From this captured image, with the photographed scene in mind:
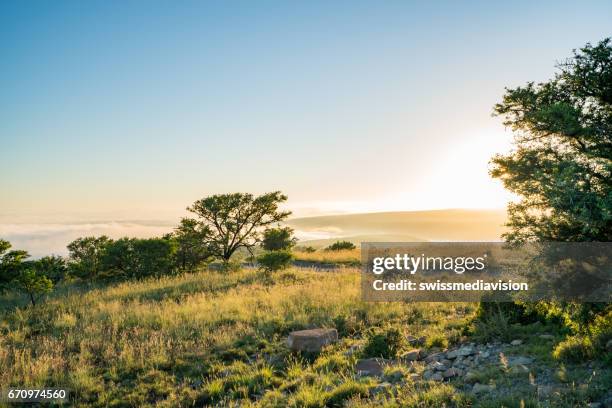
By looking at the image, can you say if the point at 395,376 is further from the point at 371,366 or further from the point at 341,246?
the point at 341,246

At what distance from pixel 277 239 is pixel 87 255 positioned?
39.9 ft

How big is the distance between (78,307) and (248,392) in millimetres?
9807

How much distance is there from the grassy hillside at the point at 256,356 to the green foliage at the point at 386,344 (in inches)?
1.8

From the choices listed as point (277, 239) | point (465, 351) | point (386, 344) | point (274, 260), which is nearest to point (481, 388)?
point (465, 351)

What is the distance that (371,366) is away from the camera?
809cm

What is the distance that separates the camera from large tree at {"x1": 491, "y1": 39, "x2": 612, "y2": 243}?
750 cm

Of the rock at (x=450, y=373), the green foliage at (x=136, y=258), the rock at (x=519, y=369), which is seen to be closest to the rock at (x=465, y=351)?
the rock at (x=450, y=373)

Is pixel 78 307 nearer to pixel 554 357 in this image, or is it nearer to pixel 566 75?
pixel 554 357

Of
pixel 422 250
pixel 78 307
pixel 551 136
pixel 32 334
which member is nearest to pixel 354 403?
pixel 551 136

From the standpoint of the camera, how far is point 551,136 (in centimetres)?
862

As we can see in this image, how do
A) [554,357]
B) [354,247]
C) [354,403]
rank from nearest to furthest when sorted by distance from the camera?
[354,403], [554,357], [354,247]

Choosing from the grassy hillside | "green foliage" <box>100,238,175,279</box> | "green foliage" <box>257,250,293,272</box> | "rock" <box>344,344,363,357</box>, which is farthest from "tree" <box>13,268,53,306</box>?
"rock" <box>344,344,363,357</box>

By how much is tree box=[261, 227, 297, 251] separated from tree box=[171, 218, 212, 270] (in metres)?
4.23

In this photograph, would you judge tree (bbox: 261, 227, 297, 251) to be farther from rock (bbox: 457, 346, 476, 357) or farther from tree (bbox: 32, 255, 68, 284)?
rock (bbox: 457, 346, 476, 357)
